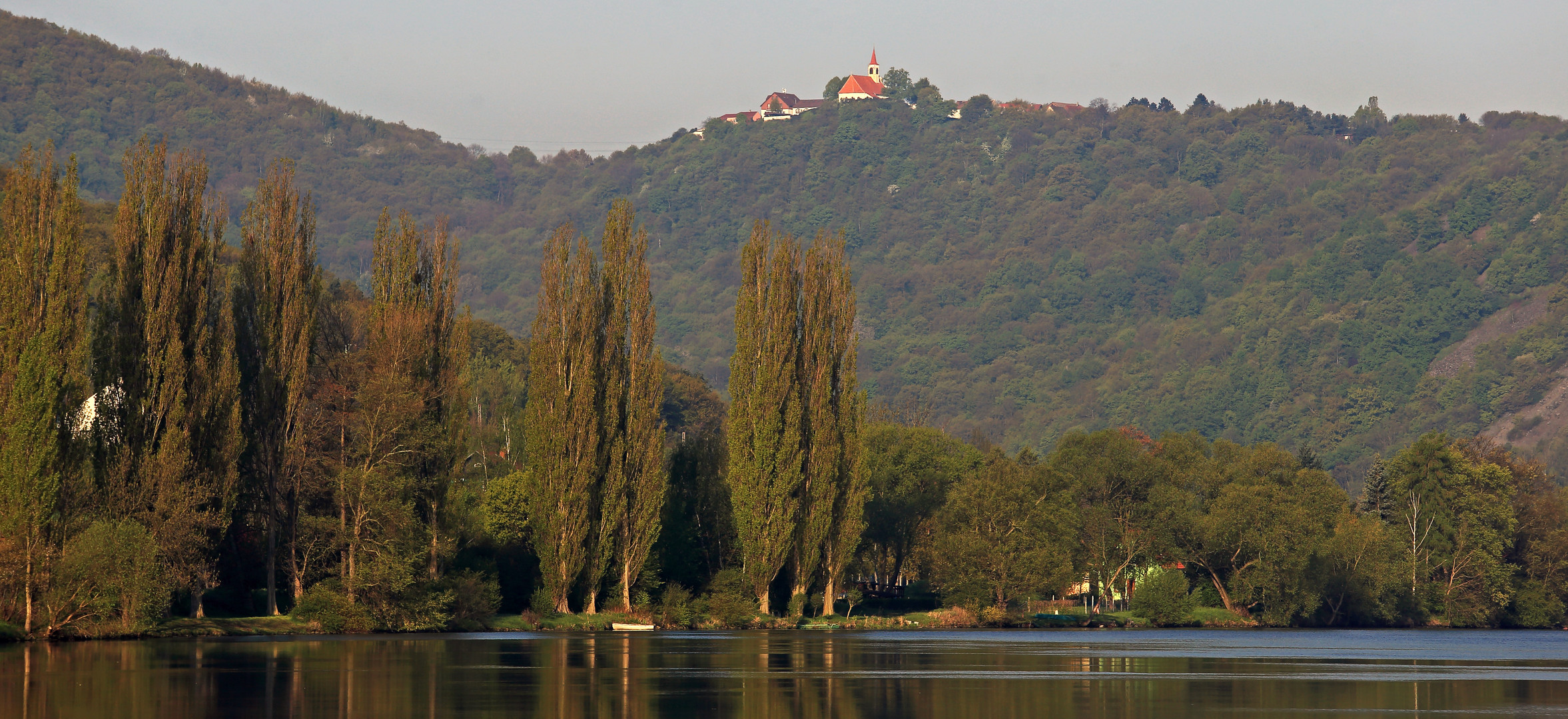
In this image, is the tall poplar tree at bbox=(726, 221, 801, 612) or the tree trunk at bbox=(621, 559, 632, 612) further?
the tall poplar tree at bbox=(726, 221, 801, 612)

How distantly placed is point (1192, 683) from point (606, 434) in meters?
33.2

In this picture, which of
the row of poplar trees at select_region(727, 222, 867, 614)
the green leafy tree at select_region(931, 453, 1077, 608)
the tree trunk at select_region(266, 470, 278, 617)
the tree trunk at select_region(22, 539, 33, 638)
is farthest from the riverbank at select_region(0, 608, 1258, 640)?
the green leafy tree at select_region(931, 453, 1077, 608)

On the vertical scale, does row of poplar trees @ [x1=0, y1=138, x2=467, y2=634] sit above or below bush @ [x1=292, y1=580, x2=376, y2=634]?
above

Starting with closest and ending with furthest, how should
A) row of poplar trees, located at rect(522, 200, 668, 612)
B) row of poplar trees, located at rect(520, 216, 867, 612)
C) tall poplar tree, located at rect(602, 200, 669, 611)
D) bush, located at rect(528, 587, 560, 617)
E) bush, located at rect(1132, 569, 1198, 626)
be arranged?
bush, located at rect(528, 587, 560, 617)
row of poplar trees, located at rect(522, 200, 668, 612)
row of poplar trees, located at rect(520, 216, 867, 612)
tall poplar tree, located at rect(602, 200, 669, 611)
bush, located at rect(1132, 569, 1198, 626)

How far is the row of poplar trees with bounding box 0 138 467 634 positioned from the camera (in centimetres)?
4419

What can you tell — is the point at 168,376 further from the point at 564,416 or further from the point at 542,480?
the point at 564,416

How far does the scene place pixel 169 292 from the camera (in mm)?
50625

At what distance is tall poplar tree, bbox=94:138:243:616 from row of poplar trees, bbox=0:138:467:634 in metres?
0.07

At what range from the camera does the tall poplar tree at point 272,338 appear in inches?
2164

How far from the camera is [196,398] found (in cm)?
5100

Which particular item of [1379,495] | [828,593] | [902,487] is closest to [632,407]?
[828,593]

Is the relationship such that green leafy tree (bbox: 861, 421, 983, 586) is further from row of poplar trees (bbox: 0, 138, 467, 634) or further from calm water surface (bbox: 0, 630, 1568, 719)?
calm water surface (bbox: 0, 630, 1568, 719)

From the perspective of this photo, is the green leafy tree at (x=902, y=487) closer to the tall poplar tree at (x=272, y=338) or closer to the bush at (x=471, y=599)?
the bush at (x=471, y=599)

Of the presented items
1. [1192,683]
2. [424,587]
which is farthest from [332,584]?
[1192,683]
